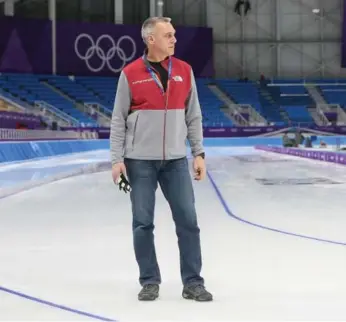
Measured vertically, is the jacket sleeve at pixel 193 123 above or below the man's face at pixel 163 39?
below

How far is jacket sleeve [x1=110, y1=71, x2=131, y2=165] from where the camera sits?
291 cm

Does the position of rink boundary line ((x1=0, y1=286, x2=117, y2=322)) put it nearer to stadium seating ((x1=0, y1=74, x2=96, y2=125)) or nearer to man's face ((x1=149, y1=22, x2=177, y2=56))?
man's face ((x1=149, y1=22, x2=177, y2=56))

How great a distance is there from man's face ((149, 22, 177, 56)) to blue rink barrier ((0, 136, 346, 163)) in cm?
1234

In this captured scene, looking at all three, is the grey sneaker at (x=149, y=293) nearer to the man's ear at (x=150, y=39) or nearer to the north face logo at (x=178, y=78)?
the north face logo at (x=178, y=78)

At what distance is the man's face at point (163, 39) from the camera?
290 cm

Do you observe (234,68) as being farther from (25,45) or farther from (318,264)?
(318,264)

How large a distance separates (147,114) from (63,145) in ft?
62.6

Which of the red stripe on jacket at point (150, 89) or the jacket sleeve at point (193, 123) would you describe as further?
the jacket sleeve at point (193, 123)

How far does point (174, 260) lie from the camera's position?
3779mm

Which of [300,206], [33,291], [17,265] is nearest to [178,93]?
[33,291]

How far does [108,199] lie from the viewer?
24.2ft

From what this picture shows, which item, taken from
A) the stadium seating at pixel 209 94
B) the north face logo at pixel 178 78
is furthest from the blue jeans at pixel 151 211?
the stadium seating at pixel 209 94

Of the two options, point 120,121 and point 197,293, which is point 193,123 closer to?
point 120,121

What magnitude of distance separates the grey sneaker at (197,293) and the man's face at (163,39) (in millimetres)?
1073
